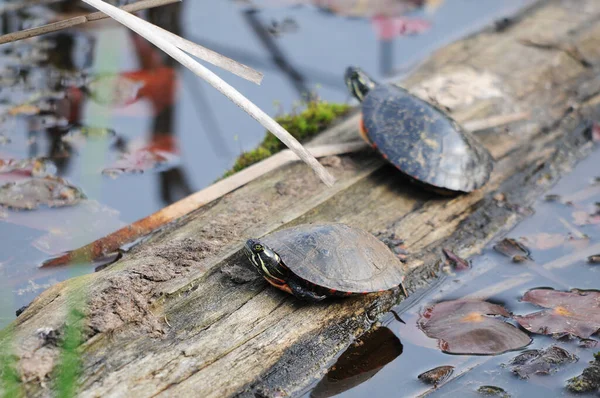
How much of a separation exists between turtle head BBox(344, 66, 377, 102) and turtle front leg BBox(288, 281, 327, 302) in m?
1.76

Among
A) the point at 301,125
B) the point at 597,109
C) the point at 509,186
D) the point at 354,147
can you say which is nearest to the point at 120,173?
the point at 301,125

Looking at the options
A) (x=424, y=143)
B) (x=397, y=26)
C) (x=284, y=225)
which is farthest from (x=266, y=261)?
(x=397, y=26)

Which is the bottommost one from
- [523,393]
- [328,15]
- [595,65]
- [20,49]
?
[523,393]

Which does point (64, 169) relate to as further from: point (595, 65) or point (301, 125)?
point (595, 65)

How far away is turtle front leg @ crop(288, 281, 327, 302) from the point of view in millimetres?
2695

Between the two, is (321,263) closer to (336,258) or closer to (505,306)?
(336,258)

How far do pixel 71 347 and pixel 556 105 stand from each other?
11.7ft

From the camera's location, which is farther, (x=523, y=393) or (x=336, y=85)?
(x=336, y=85)

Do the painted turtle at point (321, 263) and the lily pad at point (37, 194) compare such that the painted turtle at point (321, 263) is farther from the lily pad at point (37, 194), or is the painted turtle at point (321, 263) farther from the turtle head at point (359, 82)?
the turtle head at point (359, 82)

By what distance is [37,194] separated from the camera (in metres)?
3.70

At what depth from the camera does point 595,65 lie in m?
4.87

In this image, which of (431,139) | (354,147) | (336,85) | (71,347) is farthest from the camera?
(336,85)

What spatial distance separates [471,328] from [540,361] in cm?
29

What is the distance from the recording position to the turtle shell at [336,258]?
269 cm
